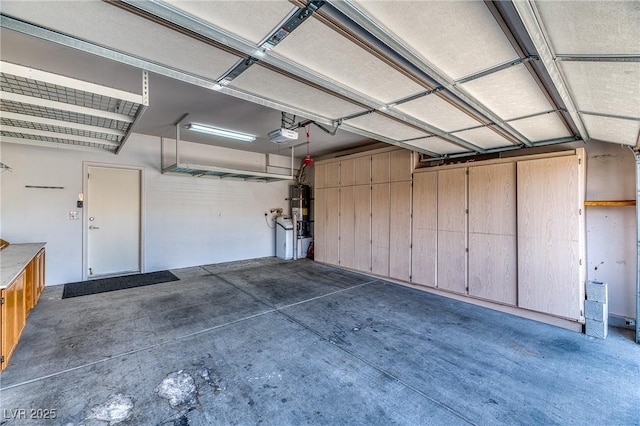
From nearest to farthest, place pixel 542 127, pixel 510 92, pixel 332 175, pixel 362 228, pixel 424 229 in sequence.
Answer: pixel 510 92 < pixel 542 127 < pixel 424 229 < pixel 362 228 < pixel 332 175

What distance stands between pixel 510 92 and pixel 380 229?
3.55 m

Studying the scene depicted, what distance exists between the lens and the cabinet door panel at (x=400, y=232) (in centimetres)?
495

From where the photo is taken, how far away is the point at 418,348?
9.16 feet

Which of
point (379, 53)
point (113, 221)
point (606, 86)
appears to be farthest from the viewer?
point (113, 221)

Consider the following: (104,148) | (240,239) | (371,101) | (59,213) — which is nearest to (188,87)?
(371,101)

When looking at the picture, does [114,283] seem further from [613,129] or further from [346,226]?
[613,129]

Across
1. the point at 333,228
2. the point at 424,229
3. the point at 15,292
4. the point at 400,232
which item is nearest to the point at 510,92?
the point at 424,229

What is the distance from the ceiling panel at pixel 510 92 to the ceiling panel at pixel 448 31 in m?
0.21

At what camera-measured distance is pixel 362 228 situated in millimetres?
5785

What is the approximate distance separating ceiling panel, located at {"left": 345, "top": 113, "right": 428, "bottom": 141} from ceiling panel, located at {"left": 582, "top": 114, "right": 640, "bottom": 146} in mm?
1515

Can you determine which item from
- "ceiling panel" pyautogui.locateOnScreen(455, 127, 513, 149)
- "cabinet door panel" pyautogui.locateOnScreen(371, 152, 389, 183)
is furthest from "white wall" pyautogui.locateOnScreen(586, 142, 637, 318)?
"cabinet door panel" pyautogui.locateOnScreen(371, 152, 389, 183)

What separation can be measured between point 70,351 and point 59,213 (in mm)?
3276

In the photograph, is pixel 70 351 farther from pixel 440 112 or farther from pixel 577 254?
pixel 577 254

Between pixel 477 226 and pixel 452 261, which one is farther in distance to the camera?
pixel 452 261
